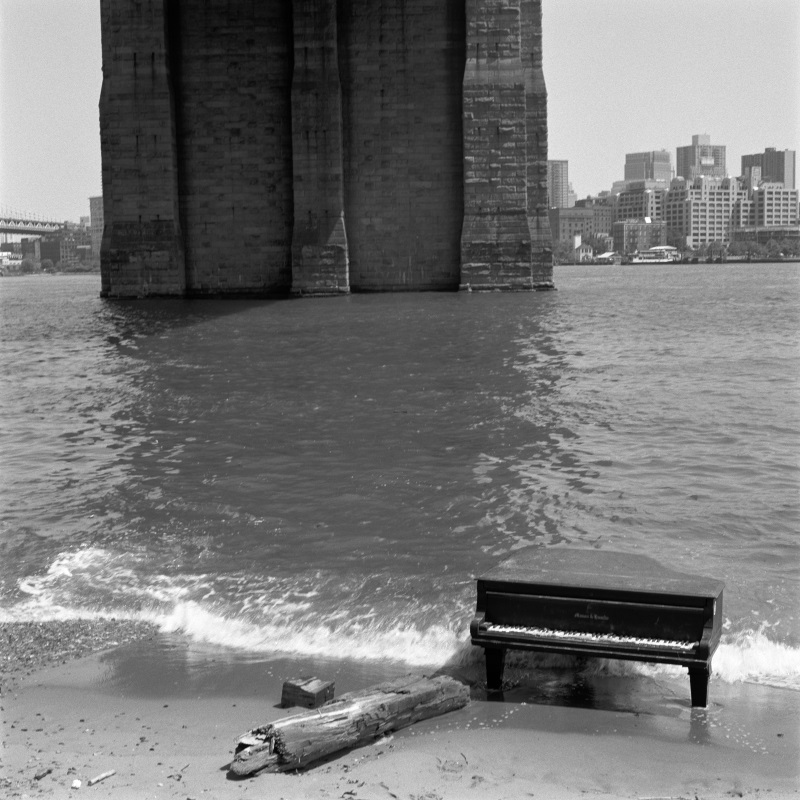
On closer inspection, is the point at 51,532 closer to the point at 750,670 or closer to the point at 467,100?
the point at 750,670

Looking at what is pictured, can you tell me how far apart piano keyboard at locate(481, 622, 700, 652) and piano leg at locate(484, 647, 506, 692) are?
0.14 m

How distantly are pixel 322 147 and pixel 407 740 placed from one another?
3938 centimetres

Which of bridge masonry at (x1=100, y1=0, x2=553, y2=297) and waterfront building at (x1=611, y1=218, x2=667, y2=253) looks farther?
waterfront building at (x1=611, y1=218, x2=667, y2=253)

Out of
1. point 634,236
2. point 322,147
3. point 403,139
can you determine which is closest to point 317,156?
point 322,147


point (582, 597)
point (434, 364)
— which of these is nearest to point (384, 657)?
point (582, 597)

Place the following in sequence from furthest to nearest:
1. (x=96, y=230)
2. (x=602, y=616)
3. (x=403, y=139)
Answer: (x=96, y=230), (x=403, y=139), (x=602, y=616)

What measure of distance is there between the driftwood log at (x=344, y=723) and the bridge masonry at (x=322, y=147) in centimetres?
3808

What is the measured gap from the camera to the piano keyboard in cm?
616

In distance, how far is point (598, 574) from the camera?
6.59 metres

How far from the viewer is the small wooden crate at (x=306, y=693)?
636 cm

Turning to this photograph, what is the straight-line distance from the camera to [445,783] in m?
5.43

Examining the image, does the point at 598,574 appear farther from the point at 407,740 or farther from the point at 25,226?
the point at 25,226

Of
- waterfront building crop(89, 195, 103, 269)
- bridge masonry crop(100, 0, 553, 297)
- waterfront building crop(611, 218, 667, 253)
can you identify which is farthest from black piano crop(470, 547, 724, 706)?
waterfront building crop(611, 218, 667, 253)

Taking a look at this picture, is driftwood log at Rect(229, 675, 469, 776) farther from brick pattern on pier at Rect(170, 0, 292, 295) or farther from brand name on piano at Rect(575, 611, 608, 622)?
brick pattern on pier at Rect(170, 0, 292, 295)
